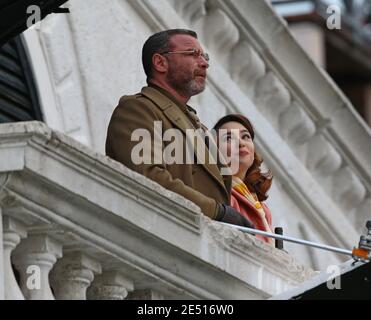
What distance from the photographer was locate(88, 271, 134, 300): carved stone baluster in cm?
955

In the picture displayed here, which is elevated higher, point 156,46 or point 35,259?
point 156,46

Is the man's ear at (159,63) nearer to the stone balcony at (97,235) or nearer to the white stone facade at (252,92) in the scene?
the stone balcony at (97,235)

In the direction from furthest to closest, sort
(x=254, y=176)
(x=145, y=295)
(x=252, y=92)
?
(x=252, y=92) → (x=254, y=176) → (x=145, y=295)

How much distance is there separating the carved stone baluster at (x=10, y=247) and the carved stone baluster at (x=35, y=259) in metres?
0.06

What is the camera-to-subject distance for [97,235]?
9391mm

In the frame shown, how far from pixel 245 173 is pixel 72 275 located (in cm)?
223

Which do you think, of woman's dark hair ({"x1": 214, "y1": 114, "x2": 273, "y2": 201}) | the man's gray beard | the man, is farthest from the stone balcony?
woman's dark hair ({"x1": 214, "y1": 114, "x2": 273, "y2": 201})

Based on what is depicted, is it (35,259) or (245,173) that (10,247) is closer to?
(35,259)

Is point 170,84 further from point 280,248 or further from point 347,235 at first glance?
point 347,235

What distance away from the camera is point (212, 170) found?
35.6 feet

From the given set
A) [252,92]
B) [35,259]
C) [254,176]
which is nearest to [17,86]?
[252,92]

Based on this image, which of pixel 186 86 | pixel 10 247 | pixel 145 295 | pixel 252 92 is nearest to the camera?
pixel 10 247

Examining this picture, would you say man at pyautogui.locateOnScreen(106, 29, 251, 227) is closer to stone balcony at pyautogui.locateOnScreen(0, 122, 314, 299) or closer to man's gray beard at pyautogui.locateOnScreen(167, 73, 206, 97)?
man's gray beard at pyautogui.locateOnScreen(167, 73, 206, 97)
